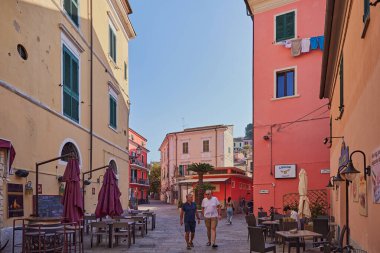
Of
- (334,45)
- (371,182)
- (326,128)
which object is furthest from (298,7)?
(371,182)

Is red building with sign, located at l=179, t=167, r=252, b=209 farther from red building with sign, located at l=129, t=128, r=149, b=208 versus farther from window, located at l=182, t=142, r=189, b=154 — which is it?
red building with sign, located at l=129, t=128, r=149, b=208

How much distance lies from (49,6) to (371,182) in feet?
35.9

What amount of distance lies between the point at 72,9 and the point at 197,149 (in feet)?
134

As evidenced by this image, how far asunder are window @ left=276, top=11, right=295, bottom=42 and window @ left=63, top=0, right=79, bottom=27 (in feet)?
34.1

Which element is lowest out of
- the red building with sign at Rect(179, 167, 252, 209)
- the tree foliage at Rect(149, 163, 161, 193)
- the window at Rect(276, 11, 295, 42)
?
the tree foliage at Rect(149, 163, 161, 193)

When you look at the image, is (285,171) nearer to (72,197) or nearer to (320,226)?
(320,226)

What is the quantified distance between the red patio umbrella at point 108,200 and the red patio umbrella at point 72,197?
9.47 feet

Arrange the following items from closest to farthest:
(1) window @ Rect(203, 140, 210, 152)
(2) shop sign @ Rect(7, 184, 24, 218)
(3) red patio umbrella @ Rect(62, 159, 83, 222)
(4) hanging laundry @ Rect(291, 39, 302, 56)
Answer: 1. (2) shop sign @ Rect(7, 184, 24, 218)
2. (3) red patio umbrella @ Rect(62, 159, 83, 222)
3. (4) hanging laundry @ Rect(291, 39, 302, 56)
4. (1) window @ Rect(203, 140, 210, 152)

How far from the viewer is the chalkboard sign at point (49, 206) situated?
11.7 metres

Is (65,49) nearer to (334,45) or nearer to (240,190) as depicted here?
(334,45)

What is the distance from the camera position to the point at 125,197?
23.5 m

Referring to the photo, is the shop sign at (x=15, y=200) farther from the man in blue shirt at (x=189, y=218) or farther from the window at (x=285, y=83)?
the window at (x=285, y=83)

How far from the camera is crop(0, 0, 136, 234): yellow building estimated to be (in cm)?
1008

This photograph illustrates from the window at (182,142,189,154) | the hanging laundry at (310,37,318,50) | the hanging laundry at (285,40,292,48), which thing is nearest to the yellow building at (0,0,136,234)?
the hanging laundry at (285,40,292,48)
